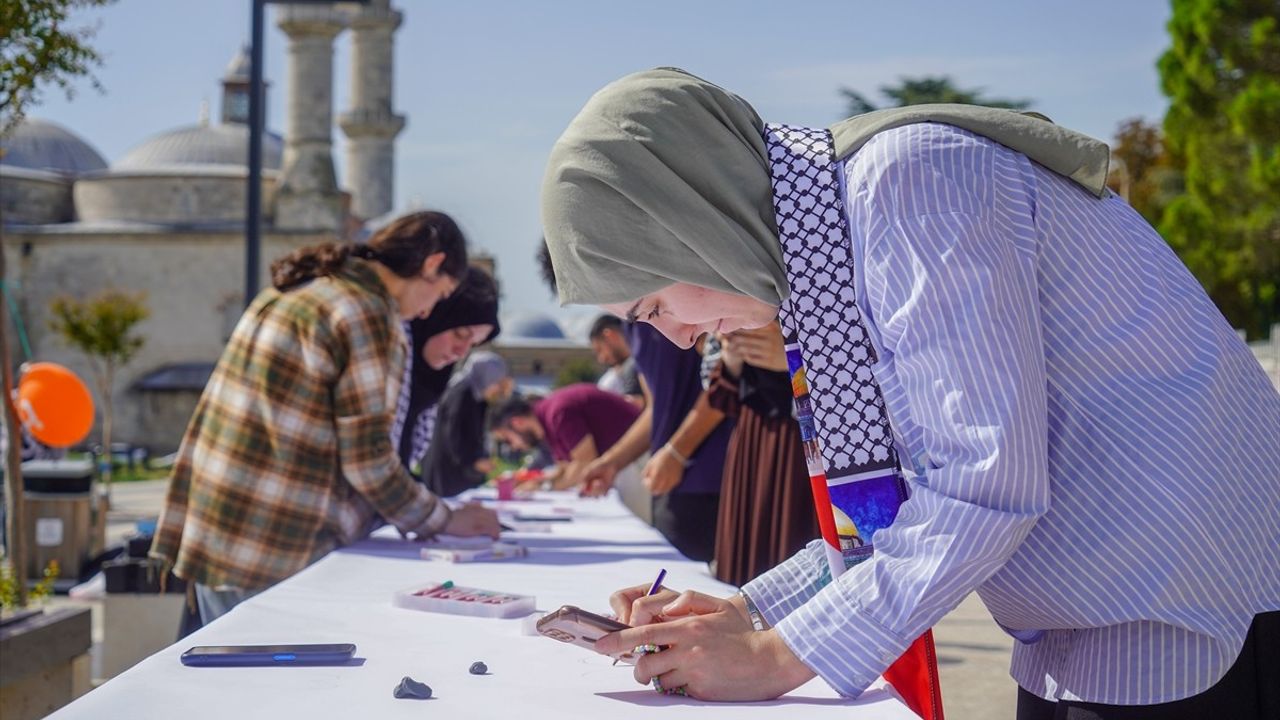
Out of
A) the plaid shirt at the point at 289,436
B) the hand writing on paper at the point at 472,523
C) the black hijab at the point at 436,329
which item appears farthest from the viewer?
the black hijab at the point at 436,329

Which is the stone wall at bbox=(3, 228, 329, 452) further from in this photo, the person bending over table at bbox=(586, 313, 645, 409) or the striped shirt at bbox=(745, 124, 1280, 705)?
the striped shirt at bbox=(745, 124, 1280, 705)

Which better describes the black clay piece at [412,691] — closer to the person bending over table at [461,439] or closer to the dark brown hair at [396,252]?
the dark brown hair at [396,252]

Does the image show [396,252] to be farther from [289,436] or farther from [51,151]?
[51,151]

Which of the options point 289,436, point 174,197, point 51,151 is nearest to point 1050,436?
point 289,436

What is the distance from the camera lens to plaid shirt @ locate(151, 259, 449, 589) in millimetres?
3277

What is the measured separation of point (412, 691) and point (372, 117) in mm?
40905

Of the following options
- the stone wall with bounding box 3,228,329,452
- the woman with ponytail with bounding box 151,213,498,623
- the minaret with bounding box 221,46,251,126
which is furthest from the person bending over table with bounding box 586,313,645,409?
the minaret with bounding box 221,46,251,126

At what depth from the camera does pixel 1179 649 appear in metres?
1.41

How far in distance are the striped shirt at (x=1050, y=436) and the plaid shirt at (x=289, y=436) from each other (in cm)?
202

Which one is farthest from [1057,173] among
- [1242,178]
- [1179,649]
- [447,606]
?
[1242,178]

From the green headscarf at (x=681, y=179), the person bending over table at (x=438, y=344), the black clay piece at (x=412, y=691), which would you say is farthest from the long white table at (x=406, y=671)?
the person bending over table at (x=438, y=344)

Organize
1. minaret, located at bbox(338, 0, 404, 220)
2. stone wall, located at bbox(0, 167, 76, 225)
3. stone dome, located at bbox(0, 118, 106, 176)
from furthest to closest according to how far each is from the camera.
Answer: stone dome, located at bbox(0, 118, 106, 176), stone wall, located at bbox(0, 167, 76, 225), minaret, located at bbox(338, 0, 404, 220)

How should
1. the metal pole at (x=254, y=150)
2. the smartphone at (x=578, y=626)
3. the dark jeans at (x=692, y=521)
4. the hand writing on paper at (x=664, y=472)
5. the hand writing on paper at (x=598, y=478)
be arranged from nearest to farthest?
the smartphone at (x=578, y=626), the hand writing on paper at (x=664, y=472), the dark jeans at (x=692, y=521), the hand writing on paper at (x=598, y=478), the metal pole at (x=254, y=150)

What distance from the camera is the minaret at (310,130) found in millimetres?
36375
